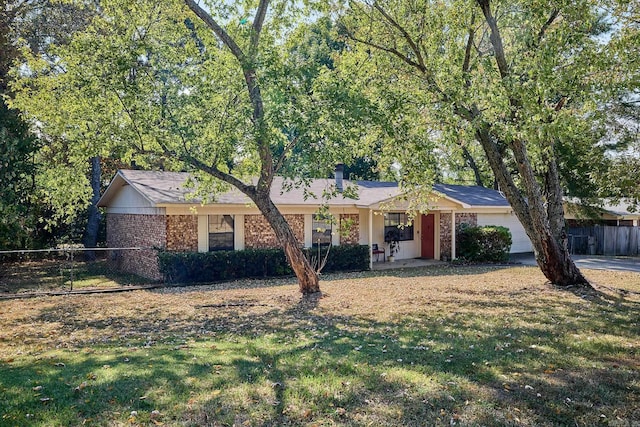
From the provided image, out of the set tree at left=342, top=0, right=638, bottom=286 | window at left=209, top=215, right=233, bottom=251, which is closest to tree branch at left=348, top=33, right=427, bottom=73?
tree at left=342, top=0, right=638, bottom=286

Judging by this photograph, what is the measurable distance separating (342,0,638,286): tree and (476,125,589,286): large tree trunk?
26 millimetres

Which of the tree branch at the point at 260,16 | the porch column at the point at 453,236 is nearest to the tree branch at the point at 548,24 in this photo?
the tree branch at the point at 260,16

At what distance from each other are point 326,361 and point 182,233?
9.97 m

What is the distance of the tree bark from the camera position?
2150 cm

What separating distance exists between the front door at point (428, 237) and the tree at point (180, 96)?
1056 cm

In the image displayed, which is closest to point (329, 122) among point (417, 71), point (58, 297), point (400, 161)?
point (400, 161)

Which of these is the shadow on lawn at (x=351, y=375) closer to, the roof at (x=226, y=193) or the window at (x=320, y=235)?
the roof at (x=226, y=193)

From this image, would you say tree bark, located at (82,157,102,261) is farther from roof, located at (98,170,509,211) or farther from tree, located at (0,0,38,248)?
tree, located at (0,0,38,248)

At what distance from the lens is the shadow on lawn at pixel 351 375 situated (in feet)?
13.2

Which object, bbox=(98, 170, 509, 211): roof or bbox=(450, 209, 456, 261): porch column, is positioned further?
bbox=(450, 209, 456, 261): porch column

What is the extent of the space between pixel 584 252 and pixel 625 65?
18.6 m

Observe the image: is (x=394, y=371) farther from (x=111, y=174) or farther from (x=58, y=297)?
(x=111, y=174)

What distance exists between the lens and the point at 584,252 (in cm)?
2439

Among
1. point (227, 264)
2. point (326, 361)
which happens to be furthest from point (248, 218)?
point (326, 361)
